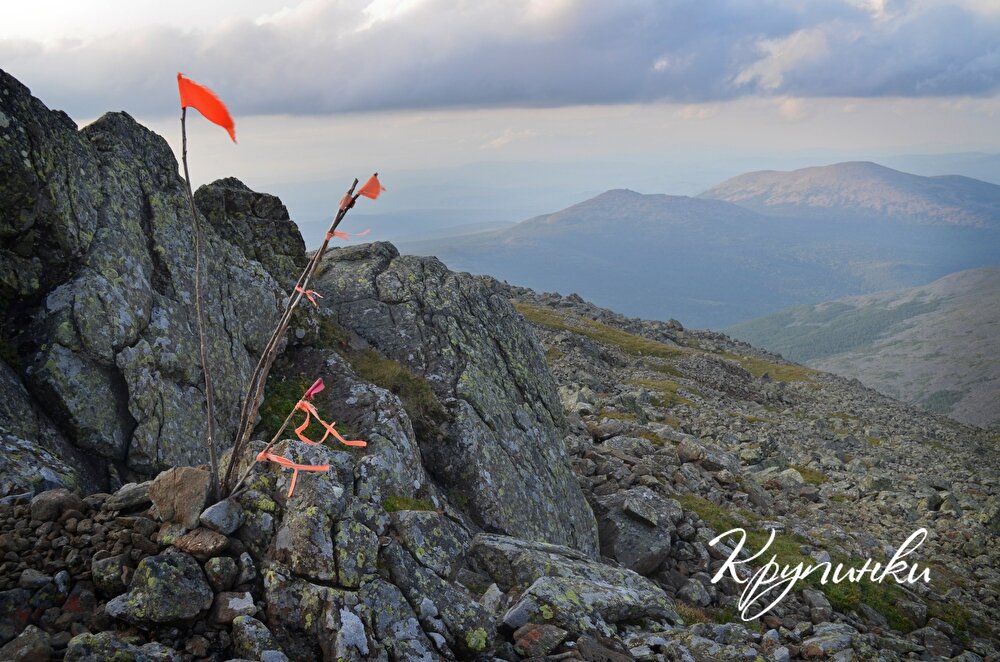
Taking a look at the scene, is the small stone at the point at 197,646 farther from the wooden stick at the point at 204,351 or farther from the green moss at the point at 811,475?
the green moss at the point at 811,475

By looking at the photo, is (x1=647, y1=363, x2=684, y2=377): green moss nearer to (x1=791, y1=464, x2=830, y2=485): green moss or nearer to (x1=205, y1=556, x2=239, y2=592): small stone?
(x1=791, y1=464, x2=830, y2=485): green moss

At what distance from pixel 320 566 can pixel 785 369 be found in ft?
444

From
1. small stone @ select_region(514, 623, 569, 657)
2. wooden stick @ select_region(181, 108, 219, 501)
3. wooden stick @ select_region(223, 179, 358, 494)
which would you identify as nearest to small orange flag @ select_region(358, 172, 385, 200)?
wooden stick @ select_region(223, 179, 358, 494)

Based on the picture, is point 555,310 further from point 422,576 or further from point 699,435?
point 422,576

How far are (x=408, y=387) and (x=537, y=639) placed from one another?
1119cm

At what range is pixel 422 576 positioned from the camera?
10289 mm

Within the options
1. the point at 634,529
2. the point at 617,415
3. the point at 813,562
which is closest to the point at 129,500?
the point at 634,529

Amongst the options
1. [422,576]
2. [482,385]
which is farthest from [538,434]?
[422,576]

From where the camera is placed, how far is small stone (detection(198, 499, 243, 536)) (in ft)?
29.3

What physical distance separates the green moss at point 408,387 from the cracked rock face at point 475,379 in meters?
A: 0.49

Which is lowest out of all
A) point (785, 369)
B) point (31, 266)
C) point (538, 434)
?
point (785, 369)

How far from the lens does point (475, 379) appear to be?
22.4 meters

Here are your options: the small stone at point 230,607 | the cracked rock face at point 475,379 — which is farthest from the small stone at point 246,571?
the cracked rock face at point 475,379

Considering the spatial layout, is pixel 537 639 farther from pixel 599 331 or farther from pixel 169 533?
pixel 599 331
